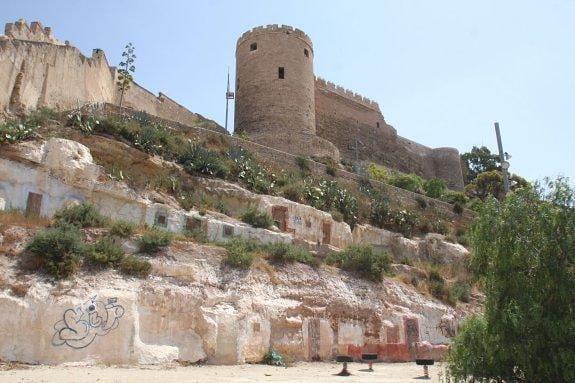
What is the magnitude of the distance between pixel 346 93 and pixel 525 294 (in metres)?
31.2

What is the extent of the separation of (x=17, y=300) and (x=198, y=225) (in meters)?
6.07


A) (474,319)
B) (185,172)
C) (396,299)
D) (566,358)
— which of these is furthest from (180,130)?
(566,358)

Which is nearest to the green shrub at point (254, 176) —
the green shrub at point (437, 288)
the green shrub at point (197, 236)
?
the green shrub at point (197, 236)

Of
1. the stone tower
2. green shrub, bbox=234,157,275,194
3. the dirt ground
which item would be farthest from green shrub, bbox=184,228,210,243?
the stone tower

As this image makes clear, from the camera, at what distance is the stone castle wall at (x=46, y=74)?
17.5 metres

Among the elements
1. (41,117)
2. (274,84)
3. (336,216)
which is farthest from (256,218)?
(274,84)

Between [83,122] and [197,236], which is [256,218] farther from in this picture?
[83,122]

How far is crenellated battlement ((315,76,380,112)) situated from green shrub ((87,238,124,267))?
86.9 feet

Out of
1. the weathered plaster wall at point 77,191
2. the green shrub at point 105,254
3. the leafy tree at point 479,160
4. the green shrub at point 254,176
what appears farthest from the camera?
the leafy tree at point 479,160

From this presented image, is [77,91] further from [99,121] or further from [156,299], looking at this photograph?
[156,299]

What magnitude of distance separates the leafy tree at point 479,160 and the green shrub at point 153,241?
39.1 metres

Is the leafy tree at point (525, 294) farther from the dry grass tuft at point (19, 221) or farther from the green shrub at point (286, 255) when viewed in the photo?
the dry grass tuft at point (19, 221)

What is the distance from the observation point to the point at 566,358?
20.3ft

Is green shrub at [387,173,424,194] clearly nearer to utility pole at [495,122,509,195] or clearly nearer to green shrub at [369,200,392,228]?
green shrub at [369,200,392,228]
